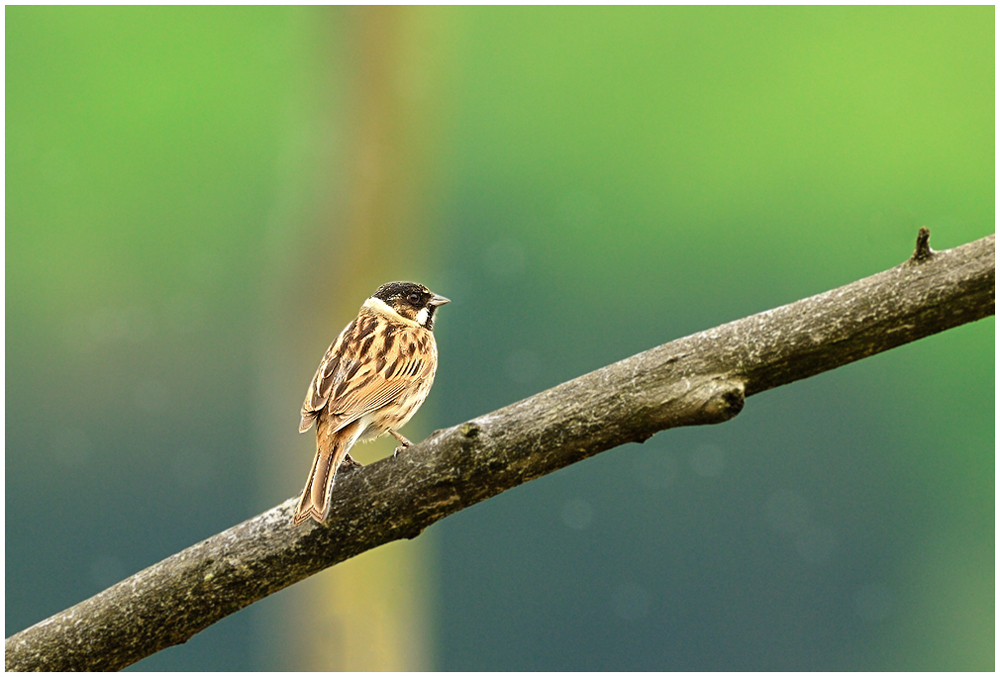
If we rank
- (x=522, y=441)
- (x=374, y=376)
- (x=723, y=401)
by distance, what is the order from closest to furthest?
(x=723, y=401) < (x=522, y=441) < (x=374, y=376)

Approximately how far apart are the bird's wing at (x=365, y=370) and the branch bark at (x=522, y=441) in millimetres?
264

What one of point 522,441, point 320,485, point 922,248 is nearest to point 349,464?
point 320,485

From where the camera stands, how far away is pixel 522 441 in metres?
1.84

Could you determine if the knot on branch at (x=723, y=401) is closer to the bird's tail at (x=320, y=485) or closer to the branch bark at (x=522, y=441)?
the branch bark at (x=522, y=441)

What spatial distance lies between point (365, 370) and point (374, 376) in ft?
0.10

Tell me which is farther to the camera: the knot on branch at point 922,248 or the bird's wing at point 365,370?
the bird's wing at point 365,370

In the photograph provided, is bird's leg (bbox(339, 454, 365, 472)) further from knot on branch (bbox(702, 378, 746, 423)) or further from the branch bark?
knot on branch (bbox(702, 378, 746, 423))

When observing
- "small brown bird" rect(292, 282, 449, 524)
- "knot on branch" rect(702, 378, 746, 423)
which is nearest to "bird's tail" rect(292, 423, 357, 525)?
"small brown bird" rect(292, 282, 449, 524)

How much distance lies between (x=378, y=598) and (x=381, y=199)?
2146 millimetres

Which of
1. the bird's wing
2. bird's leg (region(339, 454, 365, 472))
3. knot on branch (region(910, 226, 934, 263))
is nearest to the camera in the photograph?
knot on branch (region(910, 226, 934, 263))

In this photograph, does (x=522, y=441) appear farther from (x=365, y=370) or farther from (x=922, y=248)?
(x=922, y=248)

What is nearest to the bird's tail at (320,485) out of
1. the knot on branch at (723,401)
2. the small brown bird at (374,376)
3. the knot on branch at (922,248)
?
the small brown bird at (374,376)

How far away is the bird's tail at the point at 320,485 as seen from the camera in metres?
1.88

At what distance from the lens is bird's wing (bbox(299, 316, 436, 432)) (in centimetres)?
222
